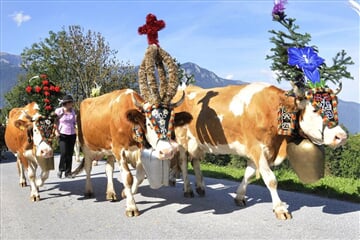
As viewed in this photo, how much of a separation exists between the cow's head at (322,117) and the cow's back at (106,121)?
284 cm

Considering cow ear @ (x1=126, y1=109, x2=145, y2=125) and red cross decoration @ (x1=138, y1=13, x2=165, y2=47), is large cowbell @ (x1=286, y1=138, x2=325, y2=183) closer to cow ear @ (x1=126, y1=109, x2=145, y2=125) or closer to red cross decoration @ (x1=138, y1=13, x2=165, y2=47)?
cow ear @ (x1=126, y1=109, x2=145, y2=125)

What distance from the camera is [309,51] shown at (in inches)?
237

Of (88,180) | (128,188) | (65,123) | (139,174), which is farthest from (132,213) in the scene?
(65,123)

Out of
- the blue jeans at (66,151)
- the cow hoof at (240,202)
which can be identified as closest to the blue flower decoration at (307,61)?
the cow hoof at (240,202)

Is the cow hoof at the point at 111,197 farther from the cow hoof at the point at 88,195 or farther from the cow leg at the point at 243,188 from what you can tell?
the cow leg at the point at 243,188

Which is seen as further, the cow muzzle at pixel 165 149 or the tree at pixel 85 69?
the tree at pixel 85 69

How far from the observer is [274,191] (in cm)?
591

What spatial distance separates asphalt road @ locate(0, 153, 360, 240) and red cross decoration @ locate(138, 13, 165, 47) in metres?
2.85

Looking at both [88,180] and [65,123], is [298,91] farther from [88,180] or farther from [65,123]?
[65,123]

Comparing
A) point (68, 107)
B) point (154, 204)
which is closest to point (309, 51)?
point (154, 204)

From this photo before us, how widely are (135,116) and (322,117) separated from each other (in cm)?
282

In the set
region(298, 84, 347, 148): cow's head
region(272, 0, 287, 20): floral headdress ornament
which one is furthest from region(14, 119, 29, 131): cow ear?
region(298, 84, 347, 148): cow's head

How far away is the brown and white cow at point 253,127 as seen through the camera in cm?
582

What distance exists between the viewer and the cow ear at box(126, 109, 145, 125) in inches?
252
